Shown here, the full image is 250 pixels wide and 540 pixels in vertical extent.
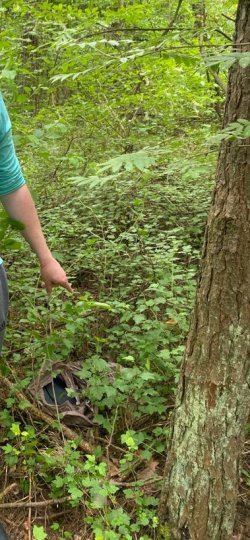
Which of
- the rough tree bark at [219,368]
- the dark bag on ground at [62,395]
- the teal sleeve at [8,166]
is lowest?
the dark bag on ground at [62,395]

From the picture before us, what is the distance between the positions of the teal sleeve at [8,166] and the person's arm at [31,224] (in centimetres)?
3

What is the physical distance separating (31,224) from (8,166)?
24cm

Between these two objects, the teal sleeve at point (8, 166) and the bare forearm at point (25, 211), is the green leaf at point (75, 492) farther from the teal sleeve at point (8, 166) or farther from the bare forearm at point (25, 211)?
the teal sleeve at point (8, 166)

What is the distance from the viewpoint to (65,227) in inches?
155

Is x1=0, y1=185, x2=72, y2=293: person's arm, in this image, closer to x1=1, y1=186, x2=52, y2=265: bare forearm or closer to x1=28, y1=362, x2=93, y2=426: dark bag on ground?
x1=1, y1=186, x2=52, y2=265: bare forearm

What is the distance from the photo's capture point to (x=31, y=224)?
1.83 metres

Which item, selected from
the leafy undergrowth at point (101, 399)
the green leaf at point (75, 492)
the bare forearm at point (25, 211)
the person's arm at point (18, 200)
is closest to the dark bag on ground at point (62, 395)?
the leafy undergrowth at point (101, 399)

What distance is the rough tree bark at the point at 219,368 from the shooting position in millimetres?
1587

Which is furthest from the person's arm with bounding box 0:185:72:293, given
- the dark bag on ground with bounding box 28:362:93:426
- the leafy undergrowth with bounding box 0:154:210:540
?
the dark bag on ground with bounding box 28:362:93:426

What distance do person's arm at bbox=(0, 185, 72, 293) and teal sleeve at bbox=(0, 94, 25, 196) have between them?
26 millimetres

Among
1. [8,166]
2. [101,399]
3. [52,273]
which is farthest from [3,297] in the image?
[101,399]

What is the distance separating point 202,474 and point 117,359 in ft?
3.40

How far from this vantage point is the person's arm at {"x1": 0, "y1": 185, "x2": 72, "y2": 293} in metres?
1.77

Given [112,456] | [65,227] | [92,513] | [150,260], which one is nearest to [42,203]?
[65,227]
